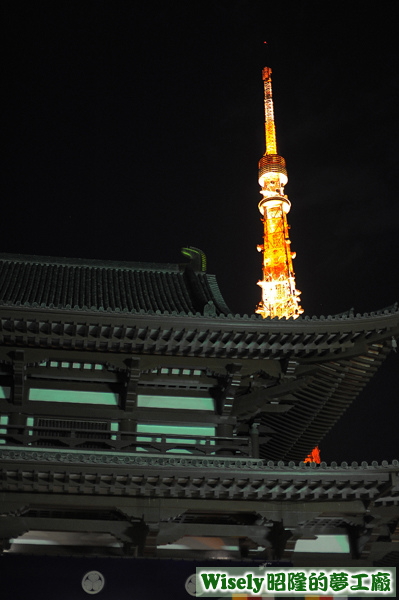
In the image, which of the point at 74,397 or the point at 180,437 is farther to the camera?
the point at 74,397

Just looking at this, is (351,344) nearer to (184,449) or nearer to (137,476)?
(184,449)

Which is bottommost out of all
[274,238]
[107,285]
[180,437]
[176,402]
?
[180,437]

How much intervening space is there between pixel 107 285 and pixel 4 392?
4949 millimetres

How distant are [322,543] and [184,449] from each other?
3.39m

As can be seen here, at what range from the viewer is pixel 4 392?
47.9ft

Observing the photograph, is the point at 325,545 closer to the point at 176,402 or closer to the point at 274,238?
the point at 176,402

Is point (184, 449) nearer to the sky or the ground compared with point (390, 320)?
nearer to the ground

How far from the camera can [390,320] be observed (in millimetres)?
14438

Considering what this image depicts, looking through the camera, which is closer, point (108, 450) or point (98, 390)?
point (108, 450)

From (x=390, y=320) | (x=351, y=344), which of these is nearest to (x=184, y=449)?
(x=351, y=344)

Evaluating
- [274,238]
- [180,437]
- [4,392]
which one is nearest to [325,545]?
[180,437]

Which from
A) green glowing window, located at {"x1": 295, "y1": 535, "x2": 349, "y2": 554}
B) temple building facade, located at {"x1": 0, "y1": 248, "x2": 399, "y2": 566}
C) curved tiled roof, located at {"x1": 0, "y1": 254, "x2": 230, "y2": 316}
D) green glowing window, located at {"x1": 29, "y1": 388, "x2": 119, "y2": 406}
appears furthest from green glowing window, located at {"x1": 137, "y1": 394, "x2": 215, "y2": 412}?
green glowing window, located at {"x1": 295, "y1": 535, "x2": 349, "y2": 554}

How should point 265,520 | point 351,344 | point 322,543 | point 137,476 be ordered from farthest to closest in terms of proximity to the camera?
point 351,344 → point 322,543 → point 265,520 → point 137,476

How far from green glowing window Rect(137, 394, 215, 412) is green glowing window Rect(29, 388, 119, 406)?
636 millimetres
